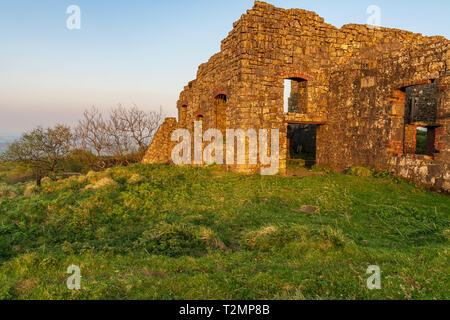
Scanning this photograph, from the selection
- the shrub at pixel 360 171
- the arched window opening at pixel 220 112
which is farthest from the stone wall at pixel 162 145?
the shrub at pixel 360 171

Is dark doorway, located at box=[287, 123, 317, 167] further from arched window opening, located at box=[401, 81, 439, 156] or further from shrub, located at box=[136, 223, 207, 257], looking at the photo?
shrub, located at box=[136, 223, 207, 257]

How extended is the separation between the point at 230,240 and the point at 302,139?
13940 mm

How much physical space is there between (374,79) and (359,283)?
815cm

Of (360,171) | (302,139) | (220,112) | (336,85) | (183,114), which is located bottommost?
(360,171)

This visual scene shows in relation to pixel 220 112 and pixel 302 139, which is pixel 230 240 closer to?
pixel 220 112

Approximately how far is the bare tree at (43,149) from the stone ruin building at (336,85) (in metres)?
13.4

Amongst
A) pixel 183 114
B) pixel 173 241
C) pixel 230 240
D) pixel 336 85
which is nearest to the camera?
pixel 173 241

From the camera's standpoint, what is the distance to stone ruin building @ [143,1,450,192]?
7543 millimetres

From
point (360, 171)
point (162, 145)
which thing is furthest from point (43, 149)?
point (360, 171)

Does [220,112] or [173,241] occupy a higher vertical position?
[220,112]

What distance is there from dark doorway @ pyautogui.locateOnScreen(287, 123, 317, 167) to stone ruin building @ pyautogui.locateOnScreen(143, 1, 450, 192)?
588 centimetres

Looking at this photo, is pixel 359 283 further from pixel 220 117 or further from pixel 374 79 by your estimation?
pixel 220 117

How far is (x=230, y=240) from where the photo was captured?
468 cm

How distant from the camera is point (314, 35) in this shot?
10.3 metres
